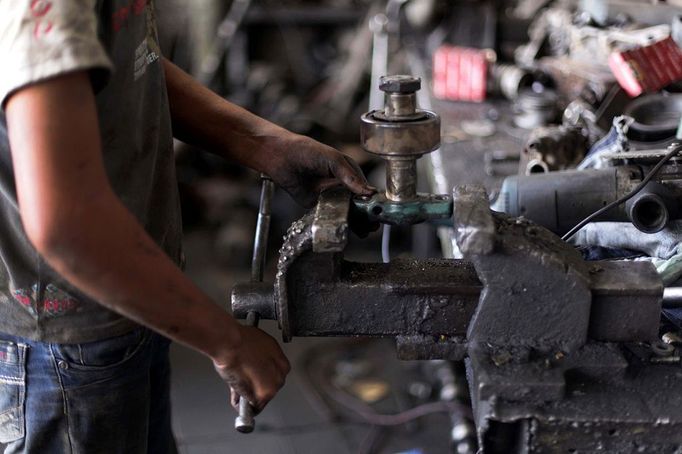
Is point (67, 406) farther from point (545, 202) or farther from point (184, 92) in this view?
point (545, 202)

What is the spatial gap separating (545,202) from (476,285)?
0.41 m

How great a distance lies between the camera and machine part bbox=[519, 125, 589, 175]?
1.61 meters

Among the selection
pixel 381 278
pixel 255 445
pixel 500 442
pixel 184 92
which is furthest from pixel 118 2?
pixel 255 445

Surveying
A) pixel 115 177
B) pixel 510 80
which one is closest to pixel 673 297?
pixel 115 177

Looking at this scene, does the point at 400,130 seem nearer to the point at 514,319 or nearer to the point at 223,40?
the point at 514,319

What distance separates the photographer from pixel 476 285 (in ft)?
3.05

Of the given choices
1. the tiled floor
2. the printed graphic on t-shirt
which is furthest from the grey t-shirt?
the tiled floor

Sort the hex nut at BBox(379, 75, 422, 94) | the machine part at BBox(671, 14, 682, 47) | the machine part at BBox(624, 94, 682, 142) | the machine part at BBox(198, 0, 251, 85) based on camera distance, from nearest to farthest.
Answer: the hex nut at BBox(379, 75, 422, 94)
the machine part at BBox(624, 94, 682, 142)
the machine part at BBox(671, 14, 682, 47)
the machine part at BBox(198, 0, 251, 85)

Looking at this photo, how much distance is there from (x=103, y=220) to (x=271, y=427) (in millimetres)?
1882

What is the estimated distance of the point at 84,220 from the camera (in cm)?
75

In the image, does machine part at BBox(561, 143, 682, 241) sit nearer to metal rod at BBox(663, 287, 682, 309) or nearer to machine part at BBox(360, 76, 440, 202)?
metal rod at BBox(663, 287, 682, 309)

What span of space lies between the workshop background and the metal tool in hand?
0.98ft

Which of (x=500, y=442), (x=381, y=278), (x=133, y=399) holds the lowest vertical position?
(x=133, y=399)

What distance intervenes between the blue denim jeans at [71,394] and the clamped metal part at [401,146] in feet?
1.42
